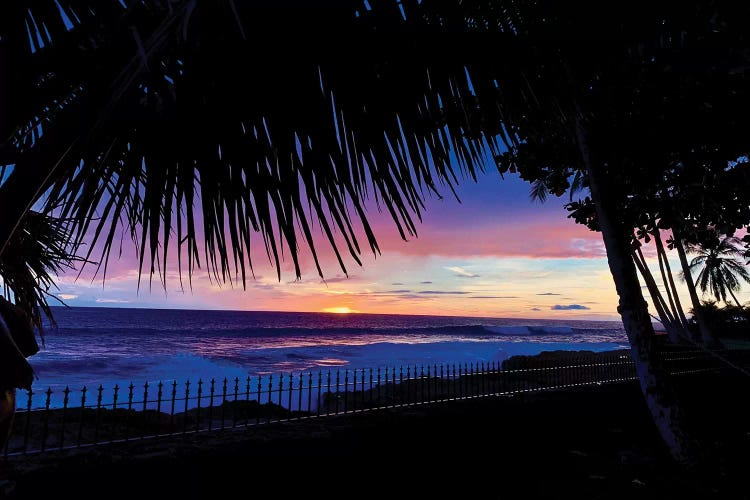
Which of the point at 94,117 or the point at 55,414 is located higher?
the point at 94,117

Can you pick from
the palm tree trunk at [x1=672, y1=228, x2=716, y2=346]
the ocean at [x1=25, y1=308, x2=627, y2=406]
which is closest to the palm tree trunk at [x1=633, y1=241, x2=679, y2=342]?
the palm tree trunk at [x1=672, y1=228, x2=716, y2=346]

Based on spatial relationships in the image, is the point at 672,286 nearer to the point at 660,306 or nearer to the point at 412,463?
the point at 660,306

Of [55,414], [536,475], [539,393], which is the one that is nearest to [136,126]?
[536,475]

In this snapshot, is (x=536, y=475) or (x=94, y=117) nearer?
(x=94, y=117)

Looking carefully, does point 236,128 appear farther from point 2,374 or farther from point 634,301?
point 634,301

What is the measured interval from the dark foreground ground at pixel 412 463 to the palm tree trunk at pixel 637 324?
1.75ft

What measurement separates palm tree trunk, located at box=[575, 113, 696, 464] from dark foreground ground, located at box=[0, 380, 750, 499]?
0.53 metres

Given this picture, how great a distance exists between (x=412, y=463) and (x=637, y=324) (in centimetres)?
473

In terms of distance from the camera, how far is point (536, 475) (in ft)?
22.2

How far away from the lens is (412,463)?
7129mm

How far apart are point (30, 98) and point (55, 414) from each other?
13.8m

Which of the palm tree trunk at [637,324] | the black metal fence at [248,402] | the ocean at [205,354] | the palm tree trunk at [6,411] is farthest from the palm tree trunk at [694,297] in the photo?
the ocean at [205,354]

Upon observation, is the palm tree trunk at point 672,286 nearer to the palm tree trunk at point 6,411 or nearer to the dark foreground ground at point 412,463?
the dark foreground ground at point 412,463

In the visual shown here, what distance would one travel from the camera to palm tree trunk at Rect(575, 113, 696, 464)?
302 inches
